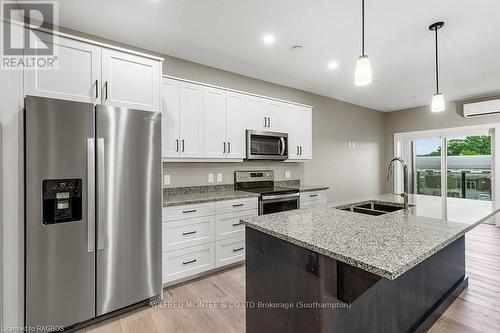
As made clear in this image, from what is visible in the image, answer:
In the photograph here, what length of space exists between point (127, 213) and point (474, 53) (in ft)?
14.5

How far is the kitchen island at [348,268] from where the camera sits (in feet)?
3.92

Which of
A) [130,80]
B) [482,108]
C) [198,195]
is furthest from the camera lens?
[482,108]

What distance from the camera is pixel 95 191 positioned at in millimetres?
1966

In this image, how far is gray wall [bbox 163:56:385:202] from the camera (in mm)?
3367

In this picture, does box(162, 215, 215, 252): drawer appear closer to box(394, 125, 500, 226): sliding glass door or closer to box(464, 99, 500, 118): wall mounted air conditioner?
box(394, 125, 500, 226): sliding glass door

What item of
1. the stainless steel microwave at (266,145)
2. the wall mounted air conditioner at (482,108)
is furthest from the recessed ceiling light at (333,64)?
the wall mounted air conditioner at (482,108)

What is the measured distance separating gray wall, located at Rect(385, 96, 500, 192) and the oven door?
4.14 metres

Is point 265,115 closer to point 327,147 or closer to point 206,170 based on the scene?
point 206,170

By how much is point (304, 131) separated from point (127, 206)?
3049mm

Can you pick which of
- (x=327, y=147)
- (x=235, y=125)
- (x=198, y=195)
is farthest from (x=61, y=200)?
(x=327, y=147)

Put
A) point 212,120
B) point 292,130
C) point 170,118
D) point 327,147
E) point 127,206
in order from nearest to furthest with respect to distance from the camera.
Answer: point 127,206, point 170,118, point 212,120, point 292,130, point 327,147

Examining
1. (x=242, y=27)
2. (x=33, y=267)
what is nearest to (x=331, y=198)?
(x=242, y=27)

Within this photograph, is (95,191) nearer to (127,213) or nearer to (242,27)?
(127,213)

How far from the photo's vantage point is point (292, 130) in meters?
4.04
